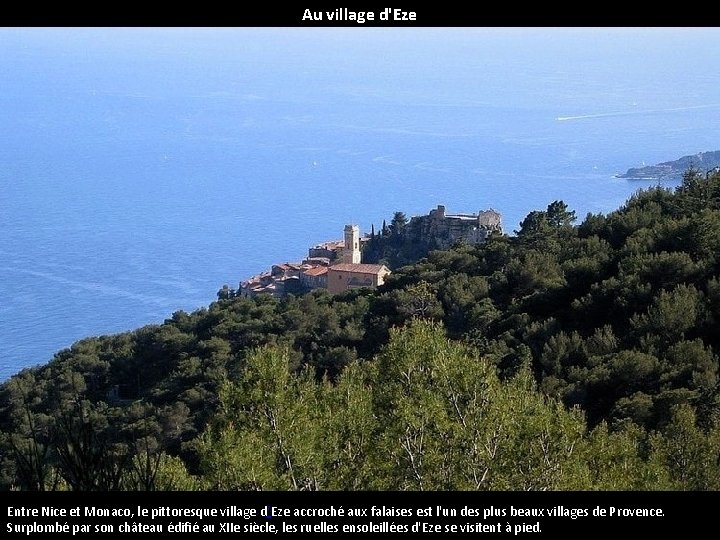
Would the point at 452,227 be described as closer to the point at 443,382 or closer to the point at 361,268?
the point at 361,268

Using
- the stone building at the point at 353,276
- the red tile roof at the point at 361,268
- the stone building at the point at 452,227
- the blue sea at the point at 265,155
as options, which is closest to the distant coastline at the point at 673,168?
the blue sea at the point at 265,155

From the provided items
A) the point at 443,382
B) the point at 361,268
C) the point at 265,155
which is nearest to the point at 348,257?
the point at 361,268

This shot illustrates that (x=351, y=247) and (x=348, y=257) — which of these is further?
(x=351, y=247)

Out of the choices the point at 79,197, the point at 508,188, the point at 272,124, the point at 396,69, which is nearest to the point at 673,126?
the point at 508,188

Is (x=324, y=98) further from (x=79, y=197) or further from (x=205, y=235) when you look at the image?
(x=205, y=235)

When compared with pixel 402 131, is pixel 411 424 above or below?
below
